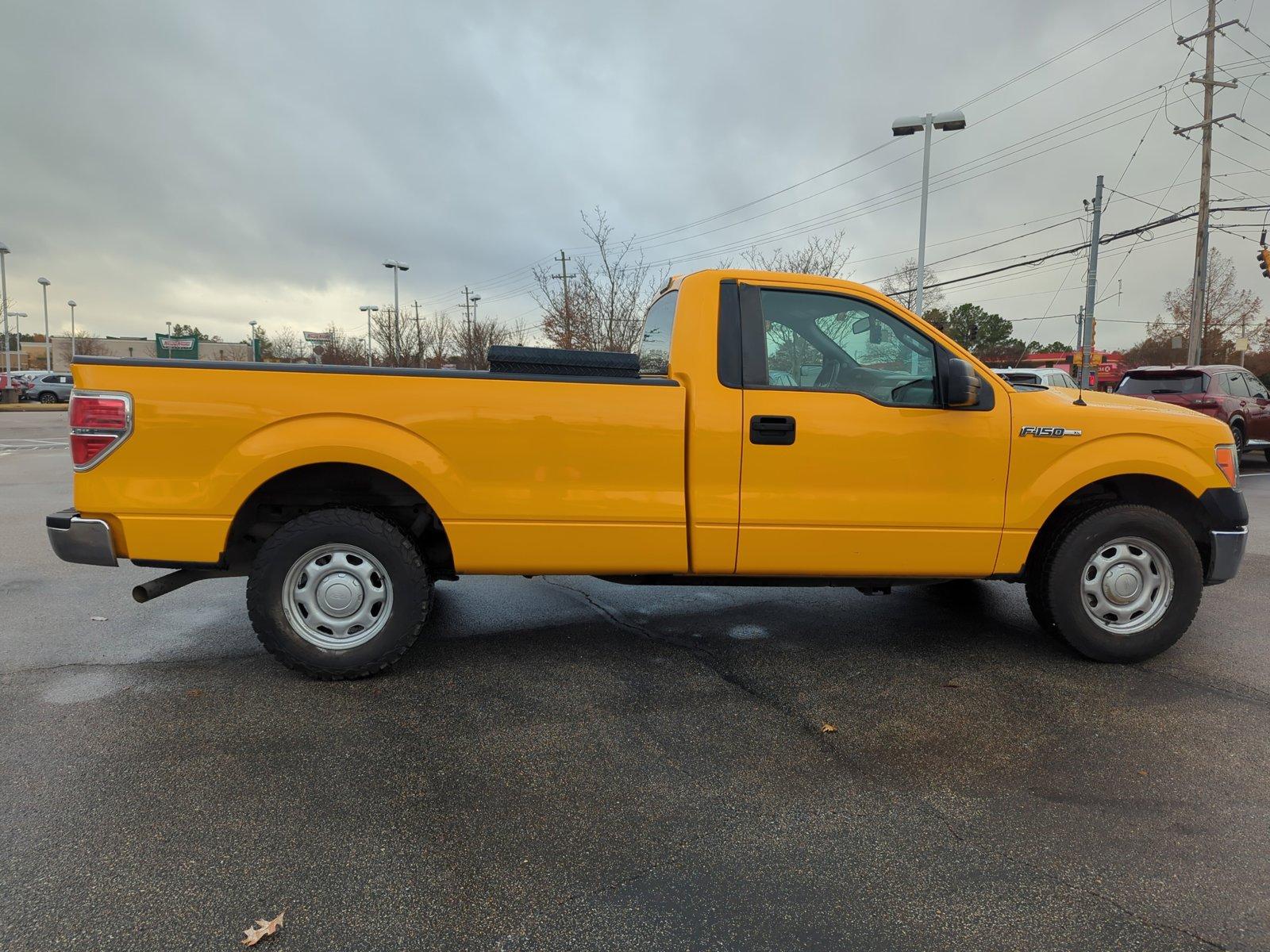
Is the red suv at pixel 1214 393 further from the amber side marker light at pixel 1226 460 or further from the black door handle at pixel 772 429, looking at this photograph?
the black door handle at pixel 772 429

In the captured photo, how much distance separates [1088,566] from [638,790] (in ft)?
9.15

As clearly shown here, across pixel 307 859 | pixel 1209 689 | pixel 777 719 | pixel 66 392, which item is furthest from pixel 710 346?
pixel 66 392

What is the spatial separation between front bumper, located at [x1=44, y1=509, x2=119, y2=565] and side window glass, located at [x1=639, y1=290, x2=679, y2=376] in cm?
277

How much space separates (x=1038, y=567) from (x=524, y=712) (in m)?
2.86

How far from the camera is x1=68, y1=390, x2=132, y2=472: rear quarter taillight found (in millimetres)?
3525

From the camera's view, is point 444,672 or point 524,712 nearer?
point 524,712

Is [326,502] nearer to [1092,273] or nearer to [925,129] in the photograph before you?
[925,129]

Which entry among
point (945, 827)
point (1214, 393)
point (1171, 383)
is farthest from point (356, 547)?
point (1214, 393)

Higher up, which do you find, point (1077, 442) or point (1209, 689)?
point (1077, 442)

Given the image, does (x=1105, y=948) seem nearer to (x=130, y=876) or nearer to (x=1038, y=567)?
(x=1038, y=567)

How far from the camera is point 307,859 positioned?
245 centimetres

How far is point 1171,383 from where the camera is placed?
12938 millimetres

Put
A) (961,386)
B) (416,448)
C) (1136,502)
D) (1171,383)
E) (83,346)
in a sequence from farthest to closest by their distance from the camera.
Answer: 1. (83,346)
2. (1171,383)
3. (1136,502)
4. (961,386)
5. (416,448)

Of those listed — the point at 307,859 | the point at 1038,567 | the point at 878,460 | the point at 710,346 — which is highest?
the point at 710,346
